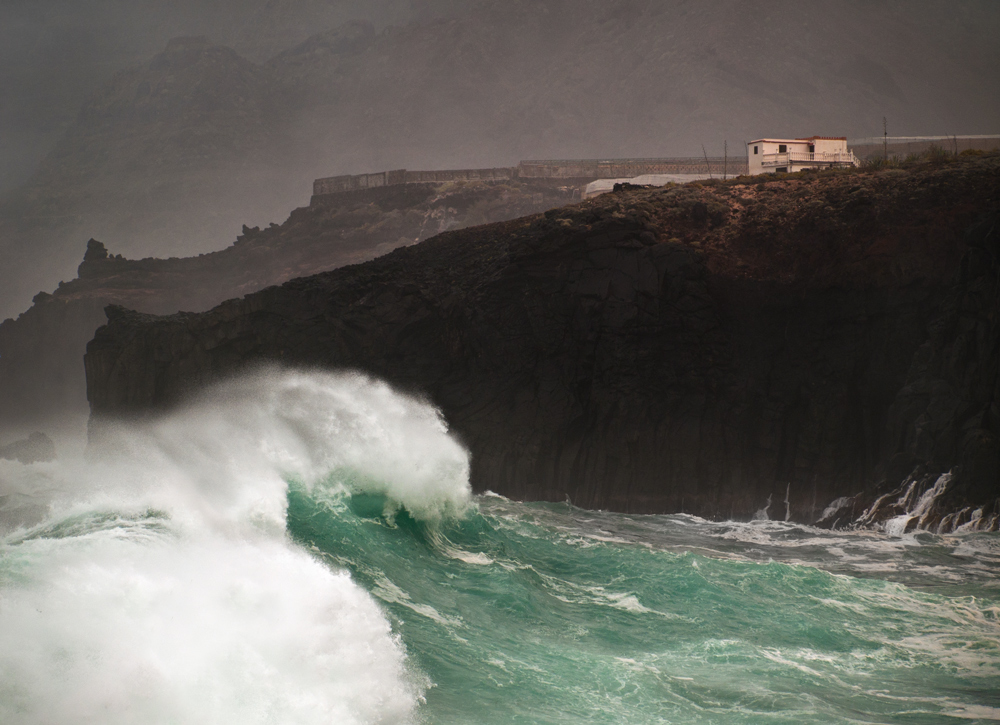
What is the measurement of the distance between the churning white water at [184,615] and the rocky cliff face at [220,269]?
43.8 metres

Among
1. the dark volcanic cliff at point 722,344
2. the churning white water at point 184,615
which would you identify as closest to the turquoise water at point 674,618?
the churning white water at point 184,615

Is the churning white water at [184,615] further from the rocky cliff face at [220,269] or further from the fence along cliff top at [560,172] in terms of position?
the rocky cliff face at [220,269]

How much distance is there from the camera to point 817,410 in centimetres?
2020

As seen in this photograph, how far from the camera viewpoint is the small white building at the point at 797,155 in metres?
31.4

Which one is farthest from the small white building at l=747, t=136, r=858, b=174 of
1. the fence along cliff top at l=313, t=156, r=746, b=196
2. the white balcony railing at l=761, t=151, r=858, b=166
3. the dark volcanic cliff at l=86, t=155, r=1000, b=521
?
the fence along cliff top at l=313, t=156, r=746, b=196

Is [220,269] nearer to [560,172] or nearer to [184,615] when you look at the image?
[560,172]

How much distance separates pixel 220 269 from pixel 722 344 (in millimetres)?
51581

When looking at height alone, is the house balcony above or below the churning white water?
above

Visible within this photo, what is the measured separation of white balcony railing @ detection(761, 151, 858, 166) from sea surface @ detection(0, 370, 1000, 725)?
674 inches

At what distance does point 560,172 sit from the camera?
2330 inches

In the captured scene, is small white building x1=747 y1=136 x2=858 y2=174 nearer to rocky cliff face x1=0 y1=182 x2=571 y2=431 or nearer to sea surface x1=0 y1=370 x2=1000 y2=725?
sea surface x1=0 y1=370 x2=1000 y2=725

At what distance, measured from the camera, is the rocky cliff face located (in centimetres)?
5719

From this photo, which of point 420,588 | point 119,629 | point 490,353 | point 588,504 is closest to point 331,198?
point 490,353

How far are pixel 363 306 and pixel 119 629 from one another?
18.6 meters
